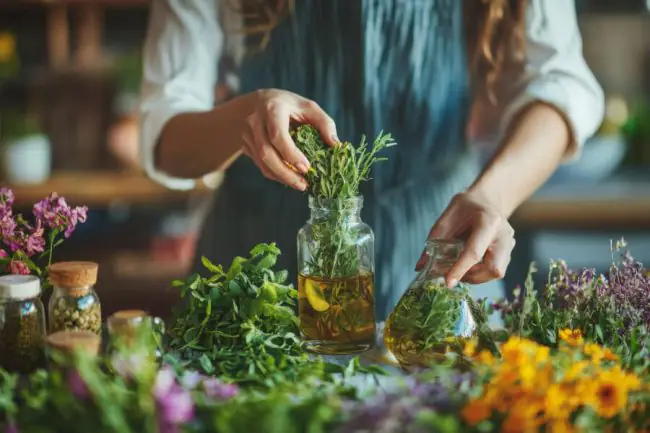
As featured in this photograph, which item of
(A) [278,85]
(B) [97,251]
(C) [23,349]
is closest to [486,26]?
(A) [278,85]

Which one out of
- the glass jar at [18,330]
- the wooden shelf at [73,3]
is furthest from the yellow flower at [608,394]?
the wooden shelf at [73,3]

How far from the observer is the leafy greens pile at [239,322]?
824 mm

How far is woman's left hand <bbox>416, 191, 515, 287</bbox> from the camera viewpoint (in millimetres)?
860

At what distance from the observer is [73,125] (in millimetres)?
2887

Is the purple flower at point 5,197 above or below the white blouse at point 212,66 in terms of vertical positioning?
below

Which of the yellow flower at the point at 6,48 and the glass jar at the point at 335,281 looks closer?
the glass jar at the point at 335,281

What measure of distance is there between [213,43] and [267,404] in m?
0.91

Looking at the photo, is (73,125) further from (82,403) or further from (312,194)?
(82,403)

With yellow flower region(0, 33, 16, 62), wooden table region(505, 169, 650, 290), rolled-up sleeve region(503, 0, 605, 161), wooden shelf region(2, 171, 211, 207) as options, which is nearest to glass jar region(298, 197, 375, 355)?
rolled-up sleeve region(503, 0, 605, 161)

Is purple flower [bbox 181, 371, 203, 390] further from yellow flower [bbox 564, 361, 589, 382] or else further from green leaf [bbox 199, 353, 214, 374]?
yellow flower [bbox 564, 361, 589, 382]

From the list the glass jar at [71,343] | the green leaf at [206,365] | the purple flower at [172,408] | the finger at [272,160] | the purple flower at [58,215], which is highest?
the finger at [272,160]

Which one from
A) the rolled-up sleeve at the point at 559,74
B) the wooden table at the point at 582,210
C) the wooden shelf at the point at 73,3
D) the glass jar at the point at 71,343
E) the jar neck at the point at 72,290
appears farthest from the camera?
the wooden shelf at the point at 73,3

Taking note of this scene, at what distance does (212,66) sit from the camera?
4.60 ft

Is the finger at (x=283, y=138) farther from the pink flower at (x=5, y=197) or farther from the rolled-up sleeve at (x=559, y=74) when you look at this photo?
the rolled-up sleeve at (x=559, y=74)
